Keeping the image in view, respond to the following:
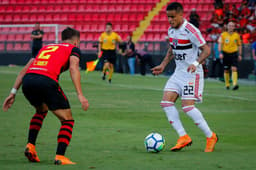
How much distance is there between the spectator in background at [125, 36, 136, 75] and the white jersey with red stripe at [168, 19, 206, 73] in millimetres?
20129

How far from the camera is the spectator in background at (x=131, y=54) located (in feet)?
95.0

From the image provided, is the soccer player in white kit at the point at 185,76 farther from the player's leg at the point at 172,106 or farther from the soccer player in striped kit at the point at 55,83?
the soccer player in striped kit at the point at 55,83

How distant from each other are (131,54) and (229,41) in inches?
322

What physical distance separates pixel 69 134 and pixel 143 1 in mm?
28948

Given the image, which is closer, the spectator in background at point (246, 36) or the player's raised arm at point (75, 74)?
the player's raised arm at point (75, 74)

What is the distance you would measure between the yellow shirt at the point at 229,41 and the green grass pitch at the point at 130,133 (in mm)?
2615

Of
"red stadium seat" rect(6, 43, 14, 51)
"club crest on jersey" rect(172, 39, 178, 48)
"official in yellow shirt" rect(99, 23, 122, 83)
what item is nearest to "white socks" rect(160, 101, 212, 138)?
"club crest on jersey" rect(172, 39, 178, 48)

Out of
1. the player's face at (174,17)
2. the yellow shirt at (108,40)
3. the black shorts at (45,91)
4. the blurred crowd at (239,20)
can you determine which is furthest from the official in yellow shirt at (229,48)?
the black shorts at (45,91)

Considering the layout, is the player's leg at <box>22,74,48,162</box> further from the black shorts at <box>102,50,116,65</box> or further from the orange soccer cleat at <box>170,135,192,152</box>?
the black shorts at <box>102,50,116,65</box>

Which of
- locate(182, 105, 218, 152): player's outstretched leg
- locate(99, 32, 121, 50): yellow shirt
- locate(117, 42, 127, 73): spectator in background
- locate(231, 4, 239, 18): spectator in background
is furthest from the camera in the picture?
locate(117, 42, 127, 73): spectator in background

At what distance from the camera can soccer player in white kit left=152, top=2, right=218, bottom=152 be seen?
847cm

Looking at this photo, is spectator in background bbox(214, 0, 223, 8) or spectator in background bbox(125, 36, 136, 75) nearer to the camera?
spectator in background bbox(125, 36, 136, 75)

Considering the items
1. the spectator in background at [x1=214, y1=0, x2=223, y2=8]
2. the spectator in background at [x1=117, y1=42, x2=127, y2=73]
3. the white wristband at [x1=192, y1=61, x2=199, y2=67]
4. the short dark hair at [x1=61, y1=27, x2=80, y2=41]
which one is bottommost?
the spectator in background at [x1=117, y1=42, x2=127, y2=73]

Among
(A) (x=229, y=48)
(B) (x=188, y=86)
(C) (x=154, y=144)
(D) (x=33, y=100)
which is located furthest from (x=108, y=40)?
(D) (x=33, y=100)
